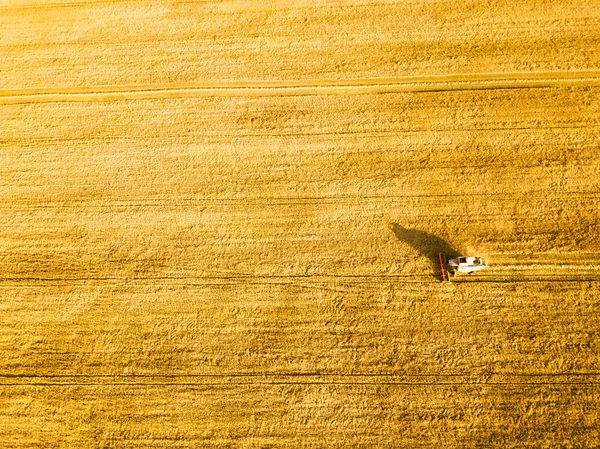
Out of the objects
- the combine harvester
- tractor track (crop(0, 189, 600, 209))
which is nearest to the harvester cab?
the combine harvester

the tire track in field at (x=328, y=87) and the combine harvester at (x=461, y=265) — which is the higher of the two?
the tire track in field at (x=328, y=87)

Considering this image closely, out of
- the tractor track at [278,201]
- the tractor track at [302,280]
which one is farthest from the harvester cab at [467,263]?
the tractor track at [278,201]

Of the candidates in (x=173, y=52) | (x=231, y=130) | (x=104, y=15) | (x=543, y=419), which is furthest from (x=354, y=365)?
(x=104, y=15)

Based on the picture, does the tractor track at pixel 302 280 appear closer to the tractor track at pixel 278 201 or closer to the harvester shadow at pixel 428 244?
the harvester shadow at pixel 428 244

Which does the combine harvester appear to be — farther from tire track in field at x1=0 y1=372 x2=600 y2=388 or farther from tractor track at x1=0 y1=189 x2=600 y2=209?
tire track in field at x1=0 y1=372 x2=600 y2=388

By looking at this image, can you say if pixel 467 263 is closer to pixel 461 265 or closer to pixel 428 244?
pixel 461 265

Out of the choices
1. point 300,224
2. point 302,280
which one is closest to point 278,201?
point 300,224

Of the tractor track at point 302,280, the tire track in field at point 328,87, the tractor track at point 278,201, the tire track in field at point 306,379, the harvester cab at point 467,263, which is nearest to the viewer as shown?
the tire track in field at point 306,379

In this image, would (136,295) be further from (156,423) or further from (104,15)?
(104,15)
